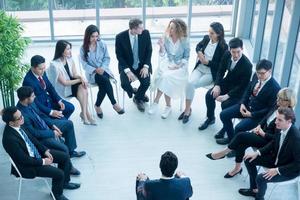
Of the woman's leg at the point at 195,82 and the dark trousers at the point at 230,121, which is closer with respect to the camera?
the dark trousers at the point at 230,121

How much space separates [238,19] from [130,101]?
10.6ft

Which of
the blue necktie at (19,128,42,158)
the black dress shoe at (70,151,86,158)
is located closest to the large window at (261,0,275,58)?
the black dress shoe at (70,151,86,158)

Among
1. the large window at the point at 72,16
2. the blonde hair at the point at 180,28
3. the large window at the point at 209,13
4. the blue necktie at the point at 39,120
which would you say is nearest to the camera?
the blue necktie at the point at 39,120

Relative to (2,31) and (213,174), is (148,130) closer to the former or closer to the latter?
(213,174)

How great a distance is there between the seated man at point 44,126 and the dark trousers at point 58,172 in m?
0.20

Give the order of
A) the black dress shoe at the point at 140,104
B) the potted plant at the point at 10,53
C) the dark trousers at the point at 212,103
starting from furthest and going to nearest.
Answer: the black dress shoe at the point at 140,104, the dark trousers at the point at 212,103, the potted plant at the point at 10,53

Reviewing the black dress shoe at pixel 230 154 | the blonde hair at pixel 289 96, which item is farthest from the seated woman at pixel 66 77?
the blonde hair at pixel 289 96

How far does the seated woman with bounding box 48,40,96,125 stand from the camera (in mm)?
6504

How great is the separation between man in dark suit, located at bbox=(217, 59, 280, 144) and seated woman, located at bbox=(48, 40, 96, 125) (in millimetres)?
2005

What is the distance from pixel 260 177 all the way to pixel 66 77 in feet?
9.82

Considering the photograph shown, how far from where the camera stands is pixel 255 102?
6141mm

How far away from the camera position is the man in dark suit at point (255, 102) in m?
5.93

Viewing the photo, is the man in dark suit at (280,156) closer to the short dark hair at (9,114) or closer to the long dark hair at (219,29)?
the long dark hair at (219,29)

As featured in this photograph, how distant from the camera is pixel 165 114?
→ 7312 millimetres
